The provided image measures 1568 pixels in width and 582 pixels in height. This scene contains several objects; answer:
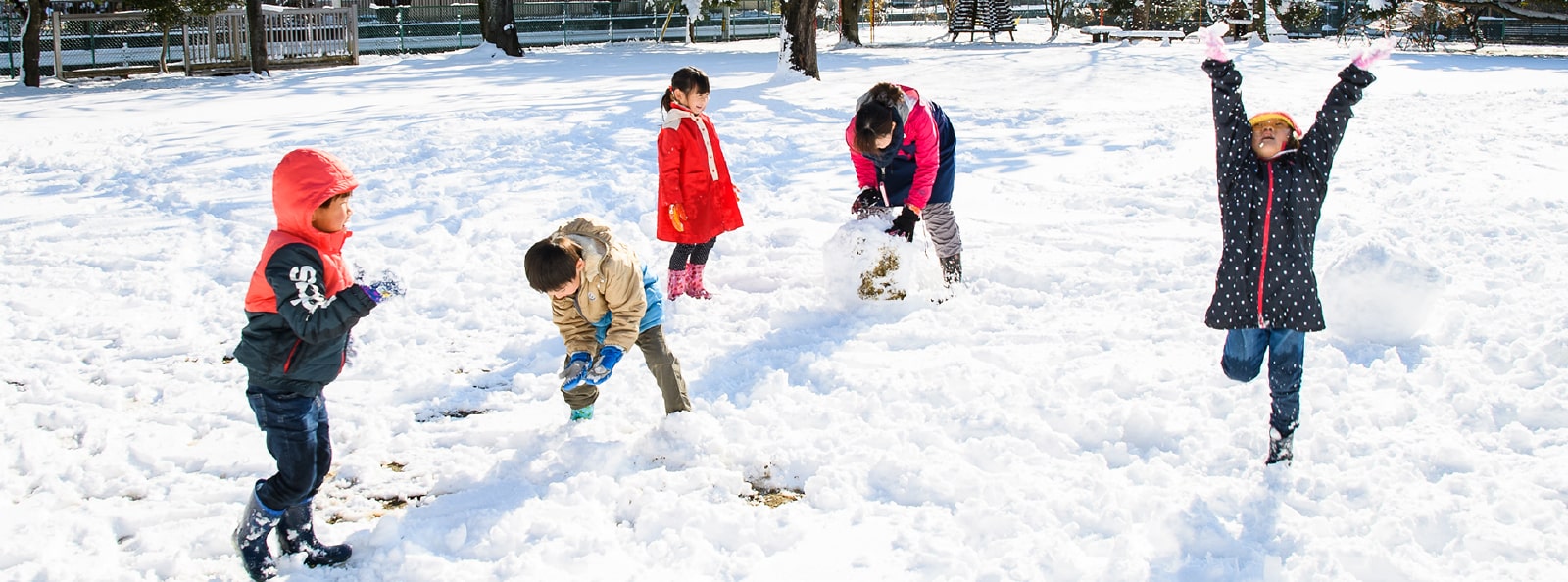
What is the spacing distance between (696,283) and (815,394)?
1547mm

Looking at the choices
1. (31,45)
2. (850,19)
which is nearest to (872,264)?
(31,45)

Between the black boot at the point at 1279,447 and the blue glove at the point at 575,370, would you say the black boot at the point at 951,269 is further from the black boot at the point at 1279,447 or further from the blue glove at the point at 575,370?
the blue glove at the point at 575,370

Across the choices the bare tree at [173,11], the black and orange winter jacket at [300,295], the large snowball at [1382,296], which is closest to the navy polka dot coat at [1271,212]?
the large snowball at [1382,296]

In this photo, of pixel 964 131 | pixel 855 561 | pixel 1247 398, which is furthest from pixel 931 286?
pixel 964 131

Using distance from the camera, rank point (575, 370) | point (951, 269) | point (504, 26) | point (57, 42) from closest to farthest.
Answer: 1. point (575, 370)
2. point (951, 269)
3. point (57, 42)
4. point (504, 26)

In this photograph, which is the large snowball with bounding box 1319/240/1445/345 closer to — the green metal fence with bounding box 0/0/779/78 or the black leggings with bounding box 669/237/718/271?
the black leggings with bounding box 669/237/718/271

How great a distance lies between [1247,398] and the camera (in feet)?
13.9

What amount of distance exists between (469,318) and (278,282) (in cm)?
271

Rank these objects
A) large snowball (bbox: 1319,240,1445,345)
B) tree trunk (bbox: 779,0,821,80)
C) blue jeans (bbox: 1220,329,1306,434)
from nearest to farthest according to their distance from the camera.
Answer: blue jeans (bbox: 1220,329,1306,434), large snowball (bbox: 1319,240,1445,345), tree trunk (bbox: 779,0,821,80)

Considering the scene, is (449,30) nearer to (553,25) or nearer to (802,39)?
(553,25)

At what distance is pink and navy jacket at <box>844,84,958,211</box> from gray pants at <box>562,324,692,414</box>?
5.59 ft

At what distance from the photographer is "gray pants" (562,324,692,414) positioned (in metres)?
3.97

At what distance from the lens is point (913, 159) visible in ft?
17.9

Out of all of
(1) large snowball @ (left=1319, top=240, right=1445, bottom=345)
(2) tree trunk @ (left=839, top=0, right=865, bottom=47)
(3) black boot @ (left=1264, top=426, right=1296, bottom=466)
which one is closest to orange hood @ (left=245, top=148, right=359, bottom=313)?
(3) black boot @ (left=1264, top=426, right=1296, bottom=466)
